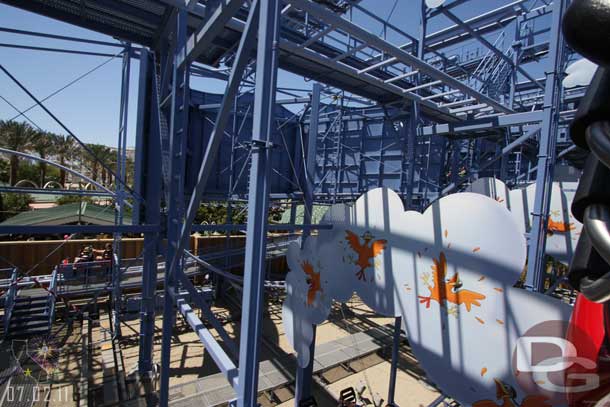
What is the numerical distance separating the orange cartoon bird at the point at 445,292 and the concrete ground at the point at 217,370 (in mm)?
3202

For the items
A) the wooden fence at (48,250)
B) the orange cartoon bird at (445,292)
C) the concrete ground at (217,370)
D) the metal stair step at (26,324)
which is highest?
the orange cartoon bird at (445,292)

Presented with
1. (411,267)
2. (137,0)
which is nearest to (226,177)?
(137,0)

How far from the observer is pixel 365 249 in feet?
12.5

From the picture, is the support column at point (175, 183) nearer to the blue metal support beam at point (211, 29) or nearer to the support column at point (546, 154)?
the blue metal support beam at point (211, 29)

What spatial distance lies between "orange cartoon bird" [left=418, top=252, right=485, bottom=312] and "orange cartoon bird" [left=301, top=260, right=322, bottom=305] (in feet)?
4.70

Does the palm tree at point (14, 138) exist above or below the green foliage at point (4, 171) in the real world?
above

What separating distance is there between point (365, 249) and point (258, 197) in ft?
6.43

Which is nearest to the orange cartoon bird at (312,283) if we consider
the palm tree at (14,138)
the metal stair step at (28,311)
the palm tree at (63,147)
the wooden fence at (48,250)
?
the wooden fence at (48,250)

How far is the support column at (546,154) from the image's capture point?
14.6 ft

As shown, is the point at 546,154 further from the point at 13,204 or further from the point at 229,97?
the point at 13,204

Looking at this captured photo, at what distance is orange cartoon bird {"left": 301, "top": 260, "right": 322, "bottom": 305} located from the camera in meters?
4.11

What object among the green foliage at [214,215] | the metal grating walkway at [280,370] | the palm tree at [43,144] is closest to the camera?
the metal grating walkway at [280,370]

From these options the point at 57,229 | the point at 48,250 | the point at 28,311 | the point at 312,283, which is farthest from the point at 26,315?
the point at 312,283

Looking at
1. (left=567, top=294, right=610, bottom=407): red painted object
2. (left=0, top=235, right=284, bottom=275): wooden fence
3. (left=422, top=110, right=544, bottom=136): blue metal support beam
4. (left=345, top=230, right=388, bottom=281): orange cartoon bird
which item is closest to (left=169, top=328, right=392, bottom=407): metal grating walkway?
(left=345, top=230, right=388, bottom=281): orange cartoon bird
